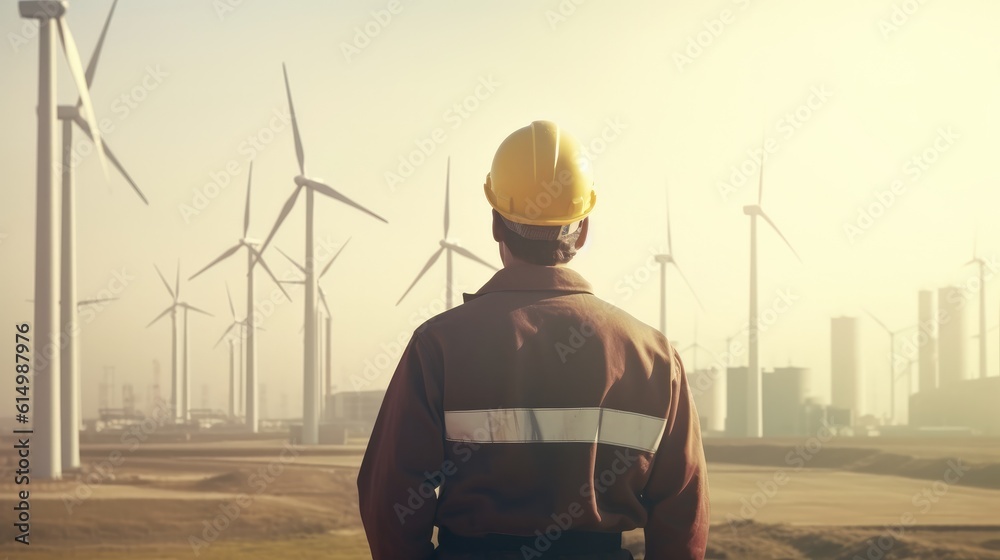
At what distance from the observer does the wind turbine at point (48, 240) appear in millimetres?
31672

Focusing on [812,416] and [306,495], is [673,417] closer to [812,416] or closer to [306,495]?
[306,495]

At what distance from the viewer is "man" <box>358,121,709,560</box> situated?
352 cm

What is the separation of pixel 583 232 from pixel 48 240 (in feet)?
102

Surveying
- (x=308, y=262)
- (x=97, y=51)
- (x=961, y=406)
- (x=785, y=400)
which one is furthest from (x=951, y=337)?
(x=97, y=51)

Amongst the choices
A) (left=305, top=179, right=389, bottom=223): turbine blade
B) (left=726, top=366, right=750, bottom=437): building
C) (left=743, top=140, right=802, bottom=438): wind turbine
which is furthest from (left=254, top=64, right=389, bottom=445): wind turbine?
(left=726, top=366, right=750, bottom=437): building

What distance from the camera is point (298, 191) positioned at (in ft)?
162

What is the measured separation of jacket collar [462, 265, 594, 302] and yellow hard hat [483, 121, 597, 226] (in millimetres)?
194

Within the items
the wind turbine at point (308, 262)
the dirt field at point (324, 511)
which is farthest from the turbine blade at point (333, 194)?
the dirt field at point (324, 511)

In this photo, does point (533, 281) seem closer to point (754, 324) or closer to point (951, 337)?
point (754, 324)

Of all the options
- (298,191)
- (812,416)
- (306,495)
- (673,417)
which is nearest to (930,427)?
(812,416)

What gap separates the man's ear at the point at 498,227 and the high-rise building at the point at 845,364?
119m

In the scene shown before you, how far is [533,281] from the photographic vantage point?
12.3ft

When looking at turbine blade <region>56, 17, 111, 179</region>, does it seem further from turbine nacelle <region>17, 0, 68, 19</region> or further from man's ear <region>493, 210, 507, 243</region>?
man's ear <region>493, 210, 507, 243</region>

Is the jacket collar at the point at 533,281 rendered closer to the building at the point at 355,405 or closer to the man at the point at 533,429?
the man at the point at 533,429
